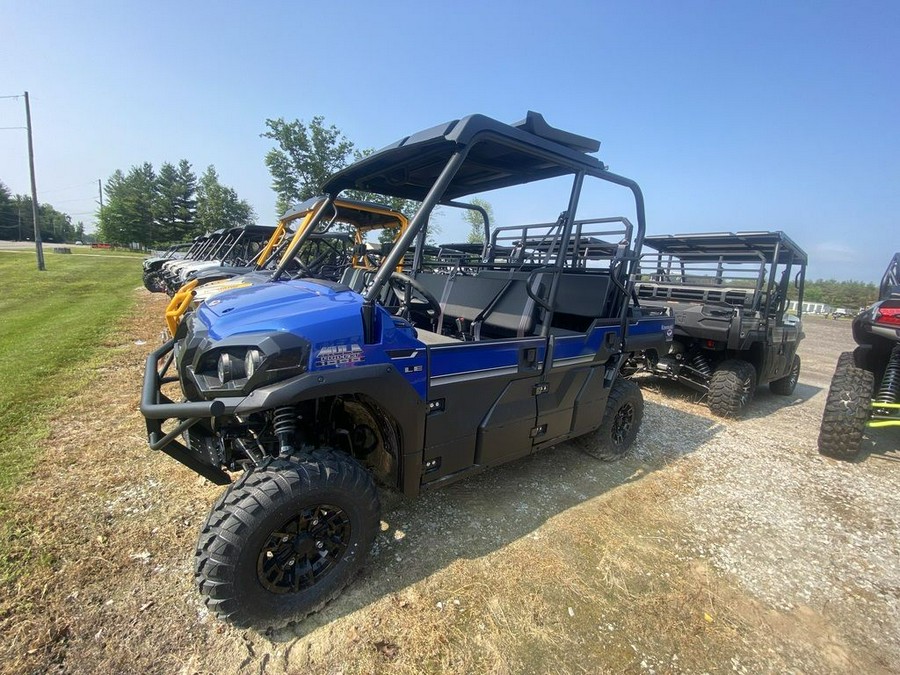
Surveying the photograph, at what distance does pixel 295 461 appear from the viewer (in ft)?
6.43

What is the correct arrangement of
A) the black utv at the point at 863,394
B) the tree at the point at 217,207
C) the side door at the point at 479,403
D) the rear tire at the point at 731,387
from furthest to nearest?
the tree at the point at 217,207 → the rear tire at the point at 731,387 → the black utv at the point at 863,394 → the side door at the point at 479,403

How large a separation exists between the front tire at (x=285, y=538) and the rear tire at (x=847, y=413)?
194 inches

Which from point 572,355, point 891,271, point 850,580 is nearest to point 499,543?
point 572,355

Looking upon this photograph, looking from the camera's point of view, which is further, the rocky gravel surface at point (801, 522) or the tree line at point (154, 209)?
the tree line at point (154, 209)

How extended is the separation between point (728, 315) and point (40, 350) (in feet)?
31.2

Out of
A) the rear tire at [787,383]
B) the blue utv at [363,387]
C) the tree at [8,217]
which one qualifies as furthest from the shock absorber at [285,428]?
the tree at [8,217]

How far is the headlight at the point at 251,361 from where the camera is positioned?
1.80 m

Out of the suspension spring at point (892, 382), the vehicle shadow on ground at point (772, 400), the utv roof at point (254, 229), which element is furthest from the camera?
the utv roof at point (254, 229)

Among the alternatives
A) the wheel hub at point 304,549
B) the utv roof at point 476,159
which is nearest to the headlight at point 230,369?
the wheel hub at point 304,549

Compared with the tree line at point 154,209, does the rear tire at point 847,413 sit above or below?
below

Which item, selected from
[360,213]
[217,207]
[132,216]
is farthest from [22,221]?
[360,213]

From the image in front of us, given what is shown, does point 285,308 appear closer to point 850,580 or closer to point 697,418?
point 850,580

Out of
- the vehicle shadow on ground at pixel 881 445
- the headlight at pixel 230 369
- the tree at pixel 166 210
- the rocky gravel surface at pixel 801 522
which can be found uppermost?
the tree at pixel 166 210

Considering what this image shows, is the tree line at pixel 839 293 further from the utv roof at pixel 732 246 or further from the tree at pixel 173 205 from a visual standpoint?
the tree at pixel 173 205
